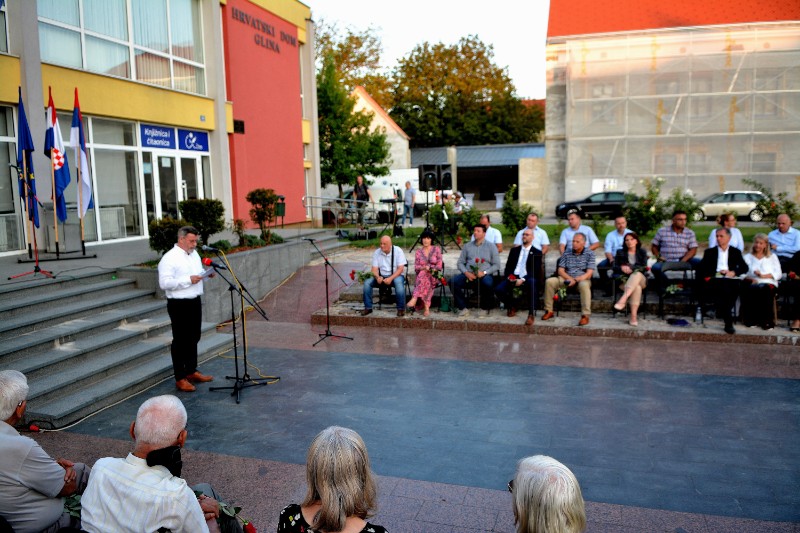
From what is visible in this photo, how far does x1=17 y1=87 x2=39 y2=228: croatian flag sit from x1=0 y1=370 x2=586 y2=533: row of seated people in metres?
8.31

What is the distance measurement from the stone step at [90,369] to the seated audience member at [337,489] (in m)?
4.65

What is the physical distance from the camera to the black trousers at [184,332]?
682 cm

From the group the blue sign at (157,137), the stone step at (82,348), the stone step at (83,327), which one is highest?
the blue sign at (157,137)

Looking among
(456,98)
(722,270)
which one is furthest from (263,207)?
(456,98)

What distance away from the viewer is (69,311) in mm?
7859

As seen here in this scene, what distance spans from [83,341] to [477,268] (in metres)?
5.63

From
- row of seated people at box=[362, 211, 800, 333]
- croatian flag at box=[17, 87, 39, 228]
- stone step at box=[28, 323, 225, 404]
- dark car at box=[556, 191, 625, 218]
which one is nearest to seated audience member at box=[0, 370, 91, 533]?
stone step at box=[28, 323, 225, 404]

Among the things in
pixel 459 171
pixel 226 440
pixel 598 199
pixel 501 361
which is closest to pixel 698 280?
pixel 501 361

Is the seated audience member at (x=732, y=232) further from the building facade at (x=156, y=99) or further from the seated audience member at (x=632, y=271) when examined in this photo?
the building facade at (x=156, y=99)

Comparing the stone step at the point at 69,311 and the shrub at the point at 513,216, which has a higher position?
the shrub at the point at 513,216

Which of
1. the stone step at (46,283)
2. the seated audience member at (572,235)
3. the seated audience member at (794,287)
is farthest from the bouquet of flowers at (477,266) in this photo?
the stone step at (46,283)

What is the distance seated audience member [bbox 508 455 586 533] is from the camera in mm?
2205

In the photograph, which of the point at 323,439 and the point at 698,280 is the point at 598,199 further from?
the point at 323,439

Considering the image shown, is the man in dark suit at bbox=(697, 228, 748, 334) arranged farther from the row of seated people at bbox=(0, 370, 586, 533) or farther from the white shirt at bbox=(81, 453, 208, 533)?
the white shirt at bbox=(81, 453, 208, 533)
